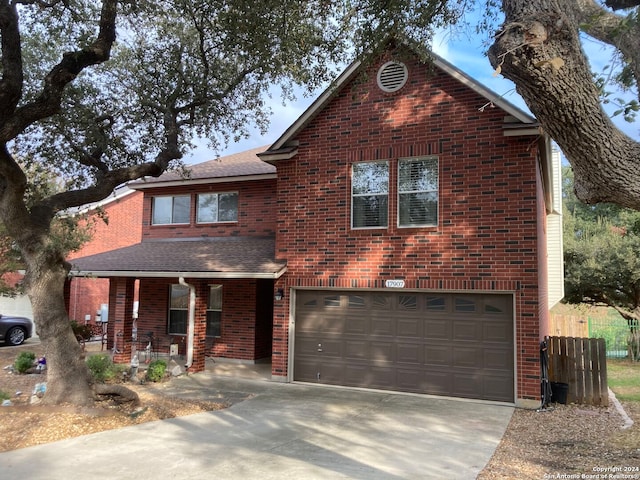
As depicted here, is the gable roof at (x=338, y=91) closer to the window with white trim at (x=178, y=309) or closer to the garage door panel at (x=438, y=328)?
the garage door panel at (x=438, y=328)

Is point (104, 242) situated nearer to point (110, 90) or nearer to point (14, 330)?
point (14, 330)

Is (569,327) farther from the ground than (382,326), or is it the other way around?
(382,326)

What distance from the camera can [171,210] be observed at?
17.3 metres

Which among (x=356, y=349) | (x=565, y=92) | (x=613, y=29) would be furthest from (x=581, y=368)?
(x=565, y=92)

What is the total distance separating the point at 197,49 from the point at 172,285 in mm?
7482

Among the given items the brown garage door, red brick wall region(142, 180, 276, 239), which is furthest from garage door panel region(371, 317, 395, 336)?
red brick wall region(142, 180, 276, 239)

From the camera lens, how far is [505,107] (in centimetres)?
1067

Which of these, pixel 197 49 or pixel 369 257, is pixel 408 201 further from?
pixel 197 49

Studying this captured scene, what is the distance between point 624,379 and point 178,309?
43.9ft

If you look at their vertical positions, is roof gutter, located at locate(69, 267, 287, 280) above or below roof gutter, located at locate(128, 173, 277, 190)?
below

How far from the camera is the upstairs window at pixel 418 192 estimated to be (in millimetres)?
11500

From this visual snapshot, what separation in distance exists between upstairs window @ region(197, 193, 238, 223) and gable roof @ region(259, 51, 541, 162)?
349cm

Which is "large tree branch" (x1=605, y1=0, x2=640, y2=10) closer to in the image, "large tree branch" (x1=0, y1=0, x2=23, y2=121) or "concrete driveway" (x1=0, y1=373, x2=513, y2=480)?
"concrete driveway" (x1=0, y1=373, x2=513, y2=480)

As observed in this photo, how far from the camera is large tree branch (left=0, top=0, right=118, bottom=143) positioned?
857 cm
